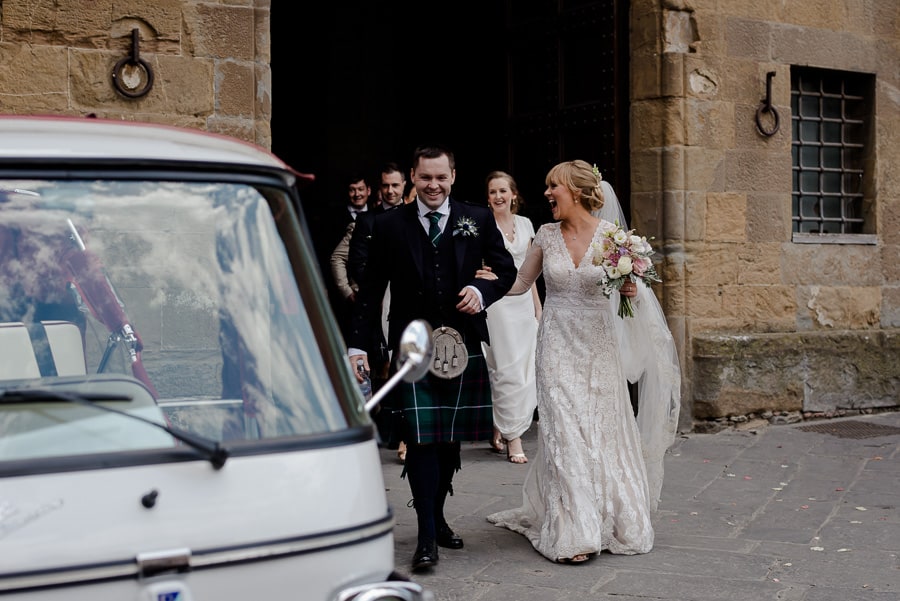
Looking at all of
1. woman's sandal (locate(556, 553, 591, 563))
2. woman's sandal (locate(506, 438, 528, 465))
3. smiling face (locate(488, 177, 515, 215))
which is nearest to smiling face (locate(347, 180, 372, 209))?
smiling face (locate(488, 177, 515, 215))

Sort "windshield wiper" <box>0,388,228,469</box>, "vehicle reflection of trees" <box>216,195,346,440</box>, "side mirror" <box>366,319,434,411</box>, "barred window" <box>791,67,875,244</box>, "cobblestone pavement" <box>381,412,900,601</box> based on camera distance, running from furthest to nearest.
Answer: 1. "barred window" <box>791,67,875,244</box>
2. "cobblestone pavement" <box>381,412,900,601</box>
3. "side mirror" <box>366,319,434,411</box>
4. "vehicle reflection of trees" <box>216,195,346,440</box>
5. "windshield wiper" <box>0,388,228,469</box>

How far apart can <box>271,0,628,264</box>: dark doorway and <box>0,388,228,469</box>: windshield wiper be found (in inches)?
290

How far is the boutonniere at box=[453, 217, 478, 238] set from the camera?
553 cm

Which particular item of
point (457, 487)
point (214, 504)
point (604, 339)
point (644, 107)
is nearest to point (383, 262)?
point (604, 339)

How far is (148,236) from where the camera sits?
2684 mm

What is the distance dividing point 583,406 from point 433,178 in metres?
1.32

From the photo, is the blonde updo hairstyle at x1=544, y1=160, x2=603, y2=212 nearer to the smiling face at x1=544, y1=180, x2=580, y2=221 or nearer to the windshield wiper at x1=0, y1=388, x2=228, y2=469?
the smiling face at x1=544, y1=180, x2=580, y2=221

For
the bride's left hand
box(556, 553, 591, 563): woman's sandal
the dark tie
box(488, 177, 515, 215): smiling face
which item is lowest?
box(556, 553, 591, 563): woman's sandal

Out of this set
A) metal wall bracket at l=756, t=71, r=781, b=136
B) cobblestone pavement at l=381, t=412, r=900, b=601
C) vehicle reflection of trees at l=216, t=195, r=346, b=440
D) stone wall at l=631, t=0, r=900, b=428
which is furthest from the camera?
metal wall bracket at l=756, t=71, r=781, b=136

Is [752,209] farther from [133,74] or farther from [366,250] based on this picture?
[133,74]

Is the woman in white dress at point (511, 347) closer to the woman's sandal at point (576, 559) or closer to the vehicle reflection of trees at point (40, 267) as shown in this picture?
the woman's sandal at point (576, 559)

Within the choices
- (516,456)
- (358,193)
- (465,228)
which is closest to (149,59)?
(358,193)

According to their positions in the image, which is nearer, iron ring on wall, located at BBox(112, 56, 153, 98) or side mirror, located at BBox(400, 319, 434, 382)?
side mirror, located at BBox(400, 319, 434, 382)

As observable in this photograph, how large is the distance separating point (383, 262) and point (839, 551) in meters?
2.56
